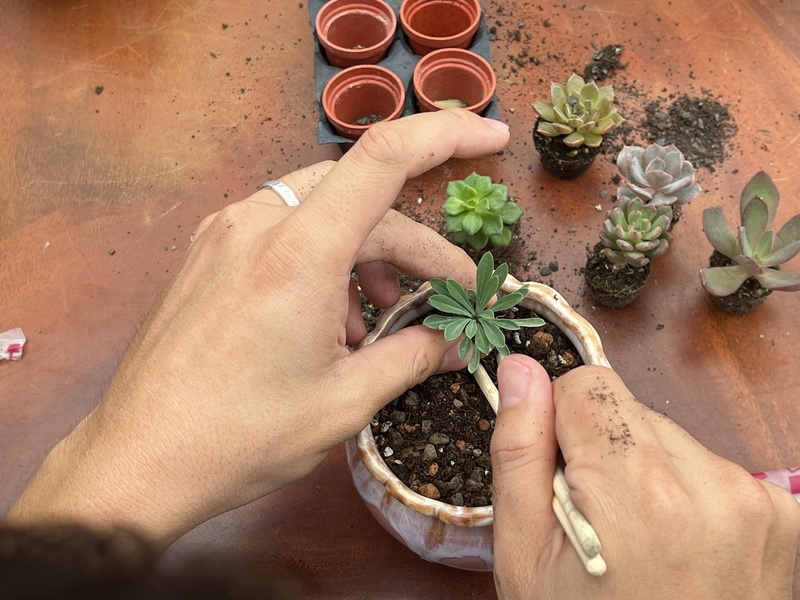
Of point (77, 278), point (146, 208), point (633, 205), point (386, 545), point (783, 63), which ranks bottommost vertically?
point (386, 545)

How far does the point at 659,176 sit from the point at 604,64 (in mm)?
666

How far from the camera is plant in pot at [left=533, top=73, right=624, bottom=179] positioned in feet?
→ 5.13

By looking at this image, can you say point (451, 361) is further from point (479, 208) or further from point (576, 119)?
point (576, 119)

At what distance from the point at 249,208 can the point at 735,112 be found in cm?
157

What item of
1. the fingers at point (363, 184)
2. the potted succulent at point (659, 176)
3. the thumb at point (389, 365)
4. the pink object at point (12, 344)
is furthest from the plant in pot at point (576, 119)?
the pink object at point (12, 344)

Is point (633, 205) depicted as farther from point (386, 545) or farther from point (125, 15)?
point (125, 15)

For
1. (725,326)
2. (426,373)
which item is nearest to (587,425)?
(426,373)

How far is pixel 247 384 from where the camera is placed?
0.91 meters

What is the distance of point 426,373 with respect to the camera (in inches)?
42.3

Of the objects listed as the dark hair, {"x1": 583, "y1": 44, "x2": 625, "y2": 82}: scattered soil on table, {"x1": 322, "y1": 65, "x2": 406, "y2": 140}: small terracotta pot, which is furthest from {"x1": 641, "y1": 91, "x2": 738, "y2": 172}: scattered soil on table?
the dark hair

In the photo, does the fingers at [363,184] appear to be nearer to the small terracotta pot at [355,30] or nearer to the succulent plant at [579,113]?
the succulent plant at [579,113]

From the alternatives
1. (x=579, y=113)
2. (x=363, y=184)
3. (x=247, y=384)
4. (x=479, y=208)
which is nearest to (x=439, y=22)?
(x=579, y=113)

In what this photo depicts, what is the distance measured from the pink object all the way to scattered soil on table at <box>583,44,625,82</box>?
73.9 inches

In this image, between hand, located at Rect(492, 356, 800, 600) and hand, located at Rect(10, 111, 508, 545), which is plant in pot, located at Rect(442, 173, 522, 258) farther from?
hand, located at Rect(492, 356, 800, 600)
